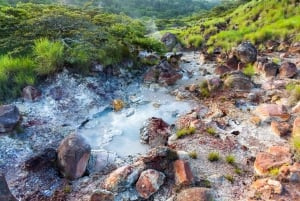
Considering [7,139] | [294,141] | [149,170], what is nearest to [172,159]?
[149,170]

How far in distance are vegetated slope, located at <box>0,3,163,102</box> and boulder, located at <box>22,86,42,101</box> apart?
291mm

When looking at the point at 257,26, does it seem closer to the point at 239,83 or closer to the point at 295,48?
the point at 295,48

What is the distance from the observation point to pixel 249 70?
13.5 m

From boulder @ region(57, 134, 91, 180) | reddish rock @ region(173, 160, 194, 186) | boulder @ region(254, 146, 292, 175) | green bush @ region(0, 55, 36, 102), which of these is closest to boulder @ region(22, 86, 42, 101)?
green bush @ region(0, 55, 36, 102)

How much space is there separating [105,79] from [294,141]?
685cm

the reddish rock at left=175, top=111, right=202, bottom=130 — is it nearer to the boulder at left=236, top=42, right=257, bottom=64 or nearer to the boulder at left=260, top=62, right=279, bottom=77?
the boulder at left=260, top=62, right=279, bottom=77

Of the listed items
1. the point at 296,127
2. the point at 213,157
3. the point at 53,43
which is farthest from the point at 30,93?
the point at 296,127

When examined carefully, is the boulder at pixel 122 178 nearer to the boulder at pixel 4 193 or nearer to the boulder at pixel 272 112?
the boulder at pixel 4 193

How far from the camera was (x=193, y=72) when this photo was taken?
15.0m

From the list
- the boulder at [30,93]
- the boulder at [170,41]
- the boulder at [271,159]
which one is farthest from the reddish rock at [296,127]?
the boulder at [170,41]

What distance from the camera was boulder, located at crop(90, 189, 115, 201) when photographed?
243 inches

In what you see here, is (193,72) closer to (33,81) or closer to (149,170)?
(33,81)

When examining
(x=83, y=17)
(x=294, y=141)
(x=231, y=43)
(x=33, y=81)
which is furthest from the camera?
(x=231, y=43)

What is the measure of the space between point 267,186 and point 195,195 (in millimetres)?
1468
